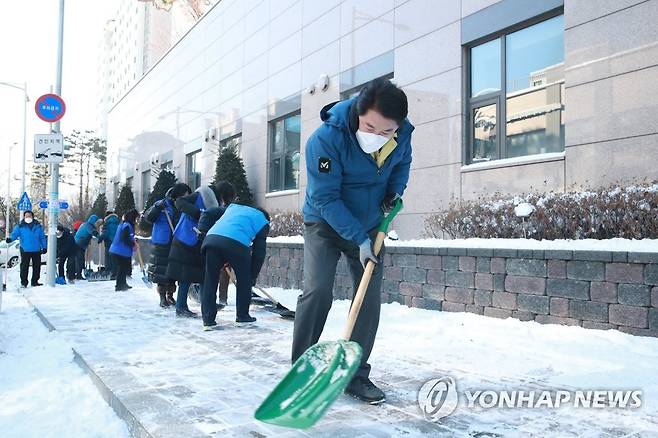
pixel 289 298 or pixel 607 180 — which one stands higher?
pixel 607 180

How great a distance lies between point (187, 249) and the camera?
240 inches

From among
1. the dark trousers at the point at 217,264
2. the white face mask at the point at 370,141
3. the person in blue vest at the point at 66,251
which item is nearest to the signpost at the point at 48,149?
the person in blue vest at the point at 66,251

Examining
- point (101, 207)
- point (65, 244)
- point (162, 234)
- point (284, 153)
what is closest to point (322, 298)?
point (162, 234)

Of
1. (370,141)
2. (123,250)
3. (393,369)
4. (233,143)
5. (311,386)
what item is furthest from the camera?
(233,143)

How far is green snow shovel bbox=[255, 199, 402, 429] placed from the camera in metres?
2.20

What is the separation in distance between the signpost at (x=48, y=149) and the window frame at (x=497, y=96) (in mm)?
7630

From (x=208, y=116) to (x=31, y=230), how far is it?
7749 mm

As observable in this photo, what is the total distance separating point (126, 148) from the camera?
27.8m

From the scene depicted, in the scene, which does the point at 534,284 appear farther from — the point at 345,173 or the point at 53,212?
the point at 53,212

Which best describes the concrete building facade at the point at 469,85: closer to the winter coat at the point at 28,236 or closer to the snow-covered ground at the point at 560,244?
the snow-covered ground at the point at 560,244

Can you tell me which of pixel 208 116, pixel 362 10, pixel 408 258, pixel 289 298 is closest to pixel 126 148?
pixel 208 116

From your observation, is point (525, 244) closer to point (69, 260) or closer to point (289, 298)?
point (289, 298)

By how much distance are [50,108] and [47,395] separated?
8836mm

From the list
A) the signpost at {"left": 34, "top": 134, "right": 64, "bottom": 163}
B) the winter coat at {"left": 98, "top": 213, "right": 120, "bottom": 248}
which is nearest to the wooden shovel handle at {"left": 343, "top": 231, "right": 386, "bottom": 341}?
the signpost at {"left": 34, "top": 134, "right": 64, "bottom": 163}
